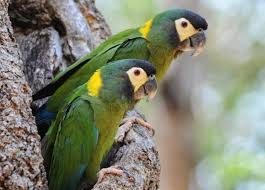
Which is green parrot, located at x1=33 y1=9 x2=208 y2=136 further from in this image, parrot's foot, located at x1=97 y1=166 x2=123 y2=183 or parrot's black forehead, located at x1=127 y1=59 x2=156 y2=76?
parrot's foot, located at x1=97 y1=166 x2=123 y2=183

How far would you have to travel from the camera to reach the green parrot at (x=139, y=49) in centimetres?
234

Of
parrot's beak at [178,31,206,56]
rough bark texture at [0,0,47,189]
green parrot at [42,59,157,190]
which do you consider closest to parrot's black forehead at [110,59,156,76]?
green parrot at [42,59,157,190]

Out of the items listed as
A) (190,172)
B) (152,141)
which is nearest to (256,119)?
(190,172)

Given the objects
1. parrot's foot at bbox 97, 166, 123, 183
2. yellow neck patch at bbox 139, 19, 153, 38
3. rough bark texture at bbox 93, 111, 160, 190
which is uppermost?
yellow neck patch at bbox 139, 19, 153, 38

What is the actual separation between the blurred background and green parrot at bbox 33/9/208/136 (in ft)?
5.85

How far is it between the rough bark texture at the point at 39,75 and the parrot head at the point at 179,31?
37cm

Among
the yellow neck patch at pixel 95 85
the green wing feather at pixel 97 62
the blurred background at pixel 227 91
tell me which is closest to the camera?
the yellow neck patch at pixel 95 85

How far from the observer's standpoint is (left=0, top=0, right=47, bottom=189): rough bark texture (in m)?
1.65

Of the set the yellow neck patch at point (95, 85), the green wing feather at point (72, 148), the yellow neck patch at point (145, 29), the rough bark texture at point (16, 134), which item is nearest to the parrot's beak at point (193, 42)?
the yellow neck patch at point (145, 29)

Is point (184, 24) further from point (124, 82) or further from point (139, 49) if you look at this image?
point (124, 82)

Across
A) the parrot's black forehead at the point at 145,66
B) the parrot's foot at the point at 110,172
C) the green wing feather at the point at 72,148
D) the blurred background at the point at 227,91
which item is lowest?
the blurred background at the point at 227,91

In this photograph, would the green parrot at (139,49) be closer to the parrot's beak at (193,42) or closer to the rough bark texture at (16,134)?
the parrot's beak at (193,42)

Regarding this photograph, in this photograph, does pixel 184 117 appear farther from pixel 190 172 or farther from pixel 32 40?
pixel 32 40

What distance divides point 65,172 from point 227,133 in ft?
16.3
